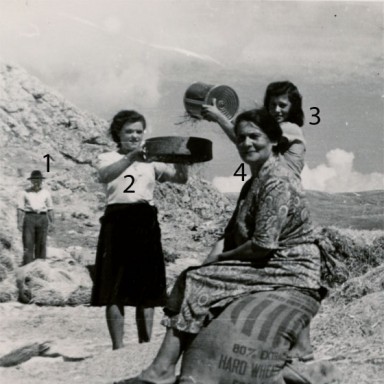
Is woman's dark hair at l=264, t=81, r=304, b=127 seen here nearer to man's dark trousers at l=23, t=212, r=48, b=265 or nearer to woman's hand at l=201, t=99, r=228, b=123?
woman's hand at l=201, t=99, r=228, b=123

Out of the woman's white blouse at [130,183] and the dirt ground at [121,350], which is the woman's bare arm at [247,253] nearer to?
the dirt ground at [121,350]

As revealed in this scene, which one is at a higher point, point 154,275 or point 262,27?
point 262,27

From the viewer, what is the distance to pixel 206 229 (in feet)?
31.8

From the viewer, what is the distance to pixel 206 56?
19.1ft

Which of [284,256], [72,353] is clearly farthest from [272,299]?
[72,353]

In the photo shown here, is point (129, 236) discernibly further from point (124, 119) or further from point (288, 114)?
point (288, 114)

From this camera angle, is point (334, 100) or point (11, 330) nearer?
point (11, 330)

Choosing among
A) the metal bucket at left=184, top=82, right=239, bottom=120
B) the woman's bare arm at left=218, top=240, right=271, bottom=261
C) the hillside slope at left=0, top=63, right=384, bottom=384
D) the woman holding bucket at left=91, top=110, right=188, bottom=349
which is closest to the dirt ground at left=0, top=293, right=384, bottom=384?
the hillside slope at left=0, top=63, right=384, bottom=384

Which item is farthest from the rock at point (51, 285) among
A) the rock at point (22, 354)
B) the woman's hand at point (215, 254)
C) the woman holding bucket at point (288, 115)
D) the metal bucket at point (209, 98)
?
the woman's hand at point (215, 254)

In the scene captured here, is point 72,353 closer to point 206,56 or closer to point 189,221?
point 206,56

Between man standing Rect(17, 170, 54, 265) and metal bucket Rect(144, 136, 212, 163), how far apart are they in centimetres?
316

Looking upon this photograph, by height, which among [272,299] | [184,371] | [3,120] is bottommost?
[184,371]

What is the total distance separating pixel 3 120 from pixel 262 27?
6.33 m

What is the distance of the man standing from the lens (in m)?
7.12
